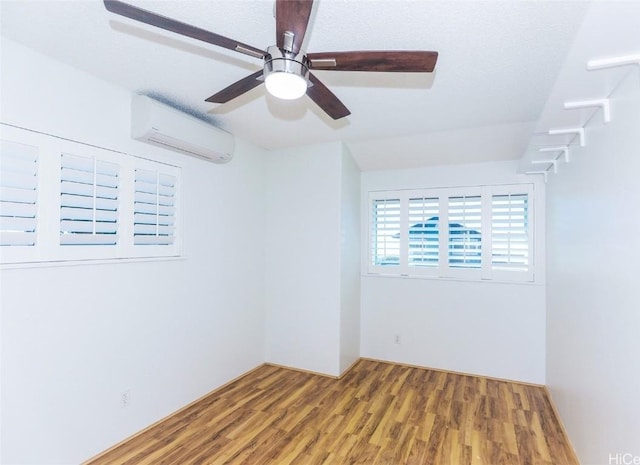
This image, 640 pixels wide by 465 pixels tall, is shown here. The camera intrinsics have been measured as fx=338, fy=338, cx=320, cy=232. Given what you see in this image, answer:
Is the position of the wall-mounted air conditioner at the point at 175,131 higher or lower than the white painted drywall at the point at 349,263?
higher

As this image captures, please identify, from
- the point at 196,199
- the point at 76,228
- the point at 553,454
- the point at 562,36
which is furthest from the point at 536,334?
the point at 76,228

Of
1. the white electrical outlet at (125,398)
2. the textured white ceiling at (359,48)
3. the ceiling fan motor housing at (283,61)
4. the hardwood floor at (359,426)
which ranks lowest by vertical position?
the hardwood floor at (359,426)

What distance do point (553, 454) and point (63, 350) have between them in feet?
10.9

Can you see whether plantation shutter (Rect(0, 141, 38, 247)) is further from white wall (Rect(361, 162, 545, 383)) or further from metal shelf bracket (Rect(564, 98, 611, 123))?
white wall (Rect(361, 162, 545, 383))

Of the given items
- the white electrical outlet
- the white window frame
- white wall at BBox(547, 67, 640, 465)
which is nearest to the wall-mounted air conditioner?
the white window frame

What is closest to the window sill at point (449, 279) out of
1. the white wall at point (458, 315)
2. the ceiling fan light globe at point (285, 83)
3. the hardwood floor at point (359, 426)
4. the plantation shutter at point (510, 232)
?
the white wall at point (458, 315)

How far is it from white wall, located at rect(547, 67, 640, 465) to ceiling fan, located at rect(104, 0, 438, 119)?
3.53 ft

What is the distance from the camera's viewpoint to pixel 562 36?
5.64 ft

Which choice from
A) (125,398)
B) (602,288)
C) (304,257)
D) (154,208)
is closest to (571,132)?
(602,288)

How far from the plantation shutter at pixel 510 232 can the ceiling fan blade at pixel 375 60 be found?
8.58 feet

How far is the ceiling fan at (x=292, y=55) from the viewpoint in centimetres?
126

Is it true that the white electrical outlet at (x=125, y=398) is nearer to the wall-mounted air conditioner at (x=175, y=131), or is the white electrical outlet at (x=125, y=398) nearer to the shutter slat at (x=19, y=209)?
the shutter slat at (x=19, y=209)

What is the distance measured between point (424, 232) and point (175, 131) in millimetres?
2869

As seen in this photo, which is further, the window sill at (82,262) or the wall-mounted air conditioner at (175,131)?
the wall-mounted air conditioner at (175,131)
